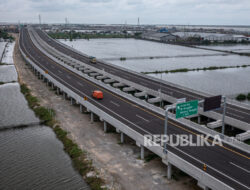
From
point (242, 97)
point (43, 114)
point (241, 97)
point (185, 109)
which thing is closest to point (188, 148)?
point (185, 109)

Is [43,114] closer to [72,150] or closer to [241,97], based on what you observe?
[72,150]

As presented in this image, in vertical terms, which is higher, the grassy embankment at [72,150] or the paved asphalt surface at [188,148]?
the paved asphalt surface at [188,148]

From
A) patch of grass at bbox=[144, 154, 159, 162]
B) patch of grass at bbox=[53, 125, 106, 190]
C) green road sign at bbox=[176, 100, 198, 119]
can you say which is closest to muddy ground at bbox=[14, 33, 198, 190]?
patch of grass at bbox=[144, 154, 159, 162]

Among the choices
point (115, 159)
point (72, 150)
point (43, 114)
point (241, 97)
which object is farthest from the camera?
point (241, 97)

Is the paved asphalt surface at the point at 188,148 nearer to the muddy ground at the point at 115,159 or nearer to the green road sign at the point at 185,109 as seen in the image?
the muddy ground at the point at 115,159

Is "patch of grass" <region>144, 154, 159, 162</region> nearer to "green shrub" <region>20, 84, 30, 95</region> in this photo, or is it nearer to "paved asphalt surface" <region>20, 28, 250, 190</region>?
"paved asphalt surface" <region>20, 28, 250, 190</region>

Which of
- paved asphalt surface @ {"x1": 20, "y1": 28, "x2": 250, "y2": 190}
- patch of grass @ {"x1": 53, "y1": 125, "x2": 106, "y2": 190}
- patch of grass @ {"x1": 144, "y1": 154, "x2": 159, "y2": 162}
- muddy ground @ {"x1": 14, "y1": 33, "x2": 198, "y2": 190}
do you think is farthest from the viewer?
patch of grass @ {"x1": 144, "y1": 154, "x2": 159, "y2": 162}

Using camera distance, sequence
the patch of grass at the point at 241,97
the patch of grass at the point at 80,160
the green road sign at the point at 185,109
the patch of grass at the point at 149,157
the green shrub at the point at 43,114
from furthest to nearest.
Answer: the patch of grass at the point at 241,97 → the green shrub at the point at 43,114 → the patch of grass at the point at 149,157 → the green road sign at the point at 185,109 → the patch of grass at the point at 80,160

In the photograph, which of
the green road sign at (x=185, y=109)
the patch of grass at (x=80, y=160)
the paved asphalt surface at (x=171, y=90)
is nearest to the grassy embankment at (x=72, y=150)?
the patch of grass at (x=80, y=160)

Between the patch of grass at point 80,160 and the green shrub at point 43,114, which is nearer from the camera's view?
the patch of grass at point 80,160

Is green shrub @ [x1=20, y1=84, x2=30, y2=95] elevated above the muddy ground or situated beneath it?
elevated above
